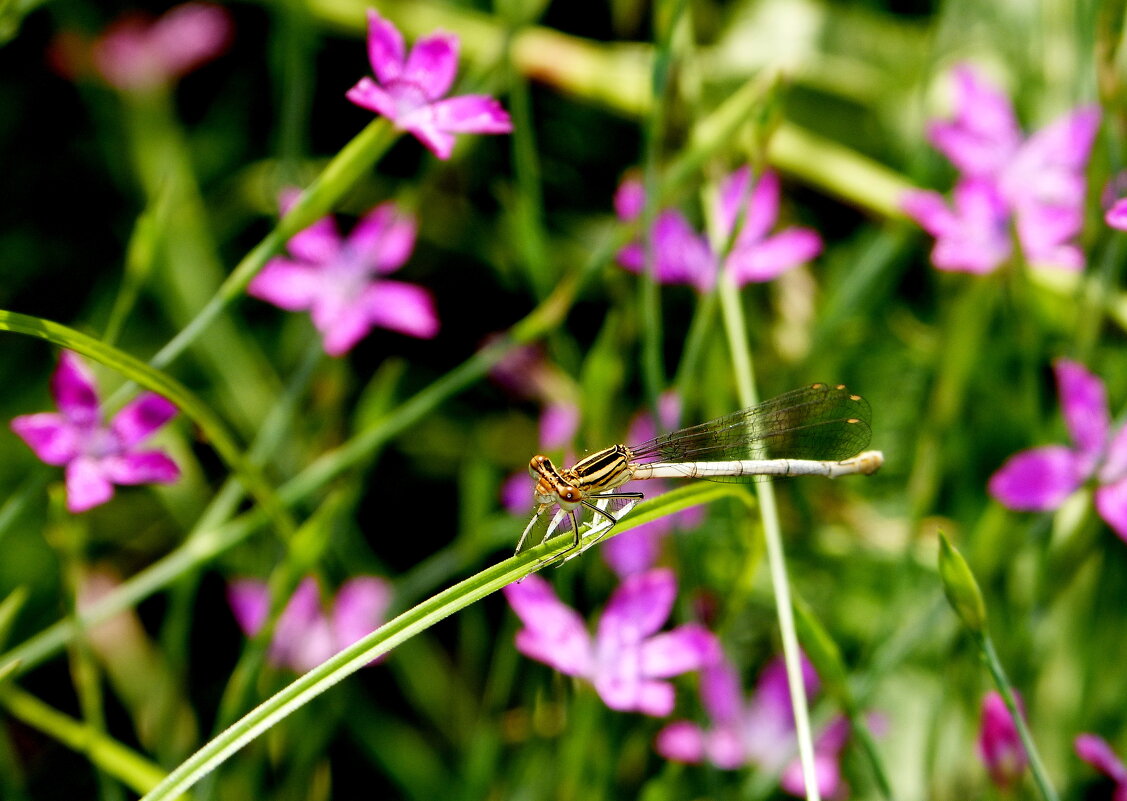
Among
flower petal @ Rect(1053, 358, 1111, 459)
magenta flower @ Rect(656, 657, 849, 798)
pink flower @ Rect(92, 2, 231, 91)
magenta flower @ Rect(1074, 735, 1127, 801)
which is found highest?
pink flower @ Rect(92, 2, 231, 91)

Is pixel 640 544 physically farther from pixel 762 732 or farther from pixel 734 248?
pixel 734 248

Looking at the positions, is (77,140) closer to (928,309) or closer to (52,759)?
(52,759)

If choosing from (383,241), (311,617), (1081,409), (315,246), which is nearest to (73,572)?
(311,617)

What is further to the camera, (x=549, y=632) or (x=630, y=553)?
(x=630, y=553)

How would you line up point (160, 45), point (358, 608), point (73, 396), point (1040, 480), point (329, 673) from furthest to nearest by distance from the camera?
point (160, 45) < point (358, 608) < point (1040, 480) < point (73, 396) < point (329, 673)

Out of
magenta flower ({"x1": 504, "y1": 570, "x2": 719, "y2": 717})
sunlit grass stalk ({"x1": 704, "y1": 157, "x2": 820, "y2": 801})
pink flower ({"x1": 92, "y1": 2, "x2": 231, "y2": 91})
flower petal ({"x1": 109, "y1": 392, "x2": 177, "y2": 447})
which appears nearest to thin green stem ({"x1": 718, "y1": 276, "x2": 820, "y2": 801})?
sunlit grass stalk ({"x1": 704, "y1": 157, "x2": 820, "y2": 801})

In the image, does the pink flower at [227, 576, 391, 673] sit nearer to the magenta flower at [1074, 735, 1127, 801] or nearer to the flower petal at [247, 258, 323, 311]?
the flower petal at [247, 258, 323, 311]

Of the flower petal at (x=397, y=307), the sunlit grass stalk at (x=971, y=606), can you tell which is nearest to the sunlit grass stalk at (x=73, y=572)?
the flower petal at (x=397, y=307)
